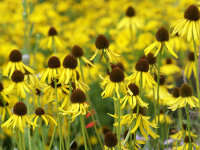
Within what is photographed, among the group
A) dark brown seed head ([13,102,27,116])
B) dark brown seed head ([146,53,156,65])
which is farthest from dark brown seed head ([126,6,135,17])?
dark brown seed head ([13,102,27,116])

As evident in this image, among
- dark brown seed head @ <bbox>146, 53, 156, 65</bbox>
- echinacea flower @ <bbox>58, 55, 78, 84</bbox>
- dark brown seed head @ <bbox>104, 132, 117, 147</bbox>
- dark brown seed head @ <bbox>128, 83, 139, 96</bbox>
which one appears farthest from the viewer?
dark brown seed head @ <bbox>146, 53, 156, 65</bbox>

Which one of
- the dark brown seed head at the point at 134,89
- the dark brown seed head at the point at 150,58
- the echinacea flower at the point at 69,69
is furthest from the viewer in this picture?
the dark brown seed head at the point at 150,58

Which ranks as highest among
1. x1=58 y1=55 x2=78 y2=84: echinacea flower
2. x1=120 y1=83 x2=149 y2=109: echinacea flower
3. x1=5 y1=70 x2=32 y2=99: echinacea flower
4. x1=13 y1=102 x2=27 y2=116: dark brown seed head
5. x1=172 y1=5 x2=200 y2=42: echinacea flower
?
x1=172 y1=5 x2=200 y2=42: echinacea flower

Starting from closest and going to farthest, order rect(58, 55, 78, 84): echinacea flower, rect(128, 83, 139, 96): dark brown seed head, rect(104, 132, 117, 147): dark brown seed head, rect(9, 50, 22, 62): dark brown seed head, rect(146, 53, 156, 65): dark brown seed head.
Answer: rect(104, 132, 117, 147): dark brown seed head
rect(128, 83, 139, 96): dark brown seed head
rect(58, 55, 78, 84): echinacea flower
rect(146, 53, 156, 65): dark brown seed head
rect(9, 50, 22, 62): dark brown seed head

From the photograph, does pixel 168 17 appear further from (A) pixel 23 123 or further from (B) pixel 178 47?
(A) pixel 23 123

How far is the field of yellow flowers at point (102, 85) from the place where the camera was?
1602 mm

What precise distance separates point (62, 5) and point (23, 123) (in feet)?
18.3

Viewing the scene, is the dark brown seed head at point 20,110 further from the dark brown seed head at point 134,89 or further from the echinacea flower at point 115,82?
the dark brown seed head at point 134,89

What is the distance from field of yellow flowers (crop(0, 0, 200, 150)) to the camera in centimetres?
160

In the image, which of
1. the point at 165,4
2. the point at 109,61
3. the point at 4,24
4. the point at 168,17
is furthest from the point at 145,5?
the point at 109,61

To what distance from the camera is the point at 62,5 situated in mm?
6949

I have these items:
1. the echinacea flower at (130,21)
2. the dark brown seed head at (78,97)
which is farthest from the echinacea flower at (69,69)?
the echinacea flower at (130,21)

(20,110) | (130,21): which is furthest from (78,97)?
(130,21)

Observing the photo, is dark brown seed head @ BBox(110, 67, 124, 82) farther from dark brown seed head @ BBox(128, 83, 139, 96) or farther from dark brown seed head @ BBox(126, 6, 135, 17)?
dark brown seed head @ BBox(126, 6, 135, 17)
